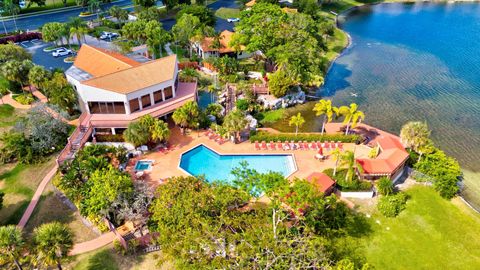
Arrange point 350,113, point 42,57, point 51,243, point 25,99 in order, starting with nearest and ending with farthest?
point 51,243 < point 350,113 < point 25,99 < point 42,57

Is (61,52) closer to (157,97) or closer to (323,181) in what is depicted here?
(157,97)

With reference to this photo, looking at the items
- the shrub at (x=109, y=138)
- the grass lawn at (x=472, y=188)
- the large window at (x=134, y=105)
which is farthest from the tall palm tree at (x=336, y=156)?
the large window at (x=134, y=105)

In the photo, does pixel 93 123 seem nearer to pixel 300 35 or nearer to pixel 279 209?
pixel 279 209

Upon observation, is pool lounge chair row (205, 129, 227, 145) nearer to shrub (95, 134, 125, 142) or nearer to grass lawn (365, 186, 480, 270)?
shrub (95, 134, 125, 142)

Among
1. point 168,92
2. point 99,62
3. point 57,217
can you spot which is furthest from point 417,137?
point 99,62

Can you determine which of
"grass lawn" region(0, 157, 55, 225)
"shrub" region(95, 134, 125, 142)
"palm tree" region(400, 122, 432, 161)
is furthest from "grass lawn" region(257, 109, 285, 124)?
→ "grass lawn" region(0, 157, 55, 225)

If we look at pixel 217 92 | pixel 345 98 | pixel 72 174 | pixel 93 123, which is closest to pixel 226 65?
pixel 217 92

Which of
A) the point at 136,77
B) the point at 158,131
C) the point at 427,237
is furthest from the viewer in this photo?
the point at 136,77
